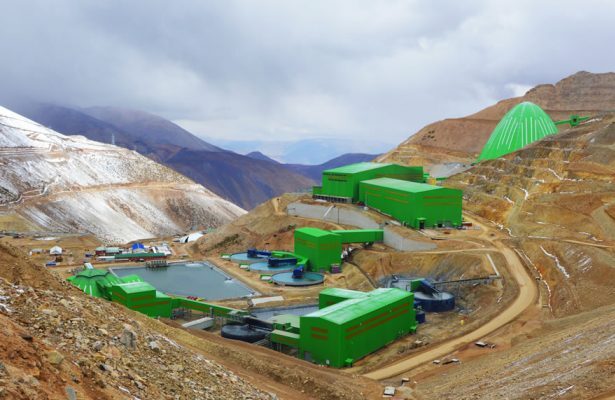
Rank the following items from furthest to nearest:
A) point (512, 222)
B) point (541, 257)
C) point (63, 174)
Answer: point (63, 174)
point (512, 222)
point (541, 257)

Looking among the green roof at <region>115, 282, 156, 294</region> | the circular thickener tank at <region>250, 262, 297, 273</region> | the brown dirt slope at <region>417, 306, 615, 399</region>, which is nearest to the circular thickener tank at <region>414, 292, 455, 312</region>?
the brown dirt slope at <region>417, 306, 615, 399</region>

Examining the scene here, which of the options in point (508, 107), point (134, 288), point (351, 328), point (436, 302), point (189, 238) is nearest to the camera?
point (351, 328)

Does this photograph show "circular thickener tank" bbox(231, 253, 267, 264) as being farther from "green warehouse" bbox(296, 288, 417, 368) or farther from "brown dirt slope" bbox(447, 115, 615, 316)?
"green warehouse" bbox(296, 288, 417, 368)

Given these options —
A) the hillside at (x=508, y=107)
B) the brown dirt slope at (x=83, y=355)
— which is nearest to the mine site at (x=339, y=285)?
the brown dirt slope at (x=83, y=355)

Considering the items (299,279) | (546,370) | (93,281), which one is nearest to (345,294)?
(299,279)

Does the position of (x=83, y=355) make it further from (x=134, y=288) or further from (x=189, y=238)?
(x=189, y=238)

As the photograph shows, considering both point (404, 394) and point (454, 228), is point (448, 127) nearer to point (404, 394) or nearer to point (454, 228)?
point (454, 228)

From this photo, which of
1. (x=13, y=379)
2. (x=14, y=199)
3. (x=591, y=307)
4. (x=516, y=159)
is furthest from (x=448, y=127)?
(x=13, y=379)
